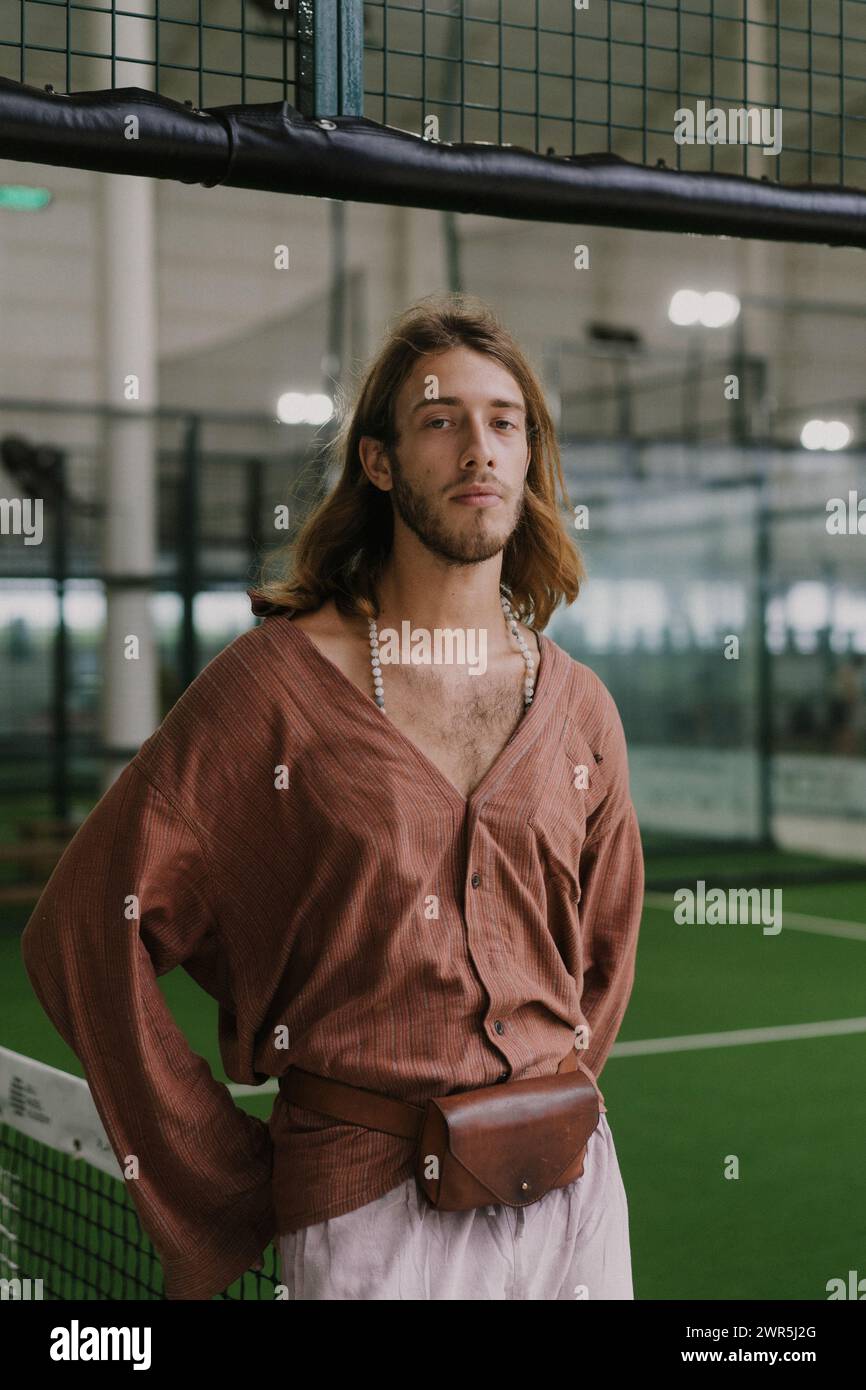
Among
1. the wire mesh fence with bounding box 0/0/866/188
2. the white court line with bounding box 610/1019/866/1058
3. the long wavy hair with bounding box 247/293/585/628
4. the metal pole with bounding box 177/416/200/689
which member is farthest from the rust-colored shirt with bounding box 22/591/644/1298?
the metal pole with bounding box 177/416/200/689

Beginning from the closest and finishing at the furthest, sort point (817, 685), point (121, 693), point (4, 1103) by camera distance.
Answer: point (4, 1103), point (121, 693), point (817, 685)

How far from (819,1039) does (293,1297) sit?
5.81 metres

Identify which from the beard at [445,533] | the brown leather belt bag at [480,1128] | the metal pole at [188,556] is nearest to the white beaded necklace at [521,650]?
the beard at [445,533]

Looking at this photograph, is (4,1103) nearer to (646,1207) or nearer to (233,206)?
(646,1207)

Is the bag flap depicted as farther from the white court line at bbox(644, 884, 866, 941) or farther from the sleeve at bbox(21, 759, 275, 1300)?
the white court line at bbox(644, 884, 866, 941)

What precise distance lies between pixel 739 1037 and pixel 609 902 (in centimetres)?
536

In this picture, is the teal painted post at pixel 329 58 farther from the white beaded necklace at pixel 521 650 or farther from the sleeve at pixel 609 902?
the sleeve at pixel 609 902

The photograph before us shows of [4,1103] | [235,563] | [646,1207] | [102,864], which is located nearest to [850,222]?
[102,864]

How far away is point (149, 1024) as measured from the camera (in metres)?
2.06

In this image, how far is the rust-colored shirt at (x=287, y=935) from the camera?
202 cm

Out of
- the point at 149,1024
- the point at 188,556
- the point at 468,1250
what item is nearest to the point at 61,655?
the point at 188,556

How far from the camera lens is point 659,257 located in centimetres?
2086

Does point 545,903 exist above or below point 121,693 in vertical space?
below
